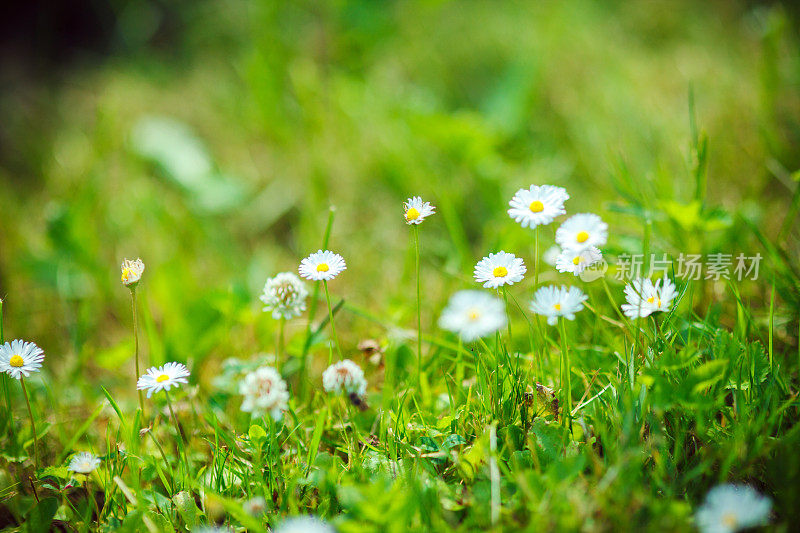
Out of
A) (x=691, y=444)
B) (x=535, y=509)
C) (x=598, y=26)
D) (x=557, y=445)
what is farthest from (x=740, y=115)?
(x=535, y=509)

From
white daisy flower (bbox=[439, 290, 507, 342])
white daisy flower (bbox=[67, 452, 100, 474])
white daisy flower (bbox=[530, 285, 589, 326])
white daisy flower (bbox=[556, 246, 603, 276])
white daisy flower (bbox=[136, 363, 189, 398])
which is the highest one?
white daisy flower (bbox=[556, 246, 603, 276])

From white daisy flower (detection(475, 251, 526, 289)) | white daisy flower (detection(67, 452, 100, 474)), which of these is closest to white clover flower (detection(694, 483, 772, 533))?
white daisy flower (detection(475, 251, 526, 289))

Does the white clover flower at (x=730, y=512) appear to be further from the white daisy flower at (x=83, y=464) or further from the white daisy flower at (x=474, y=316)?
the white daisy flower at (x=83, y=464)

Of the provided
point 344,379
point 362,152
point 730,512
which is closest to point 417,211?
point 344,379

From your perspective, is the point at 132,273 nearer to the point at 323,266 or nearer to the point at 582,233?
the point at 323,266

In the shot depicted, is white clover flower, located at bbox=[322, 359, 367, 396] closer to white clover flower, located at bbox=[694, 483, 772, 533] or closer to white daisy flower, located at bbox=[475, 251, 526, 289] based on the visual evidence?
white daisy flower, located at bbox=[475, 251, 526, 289]
